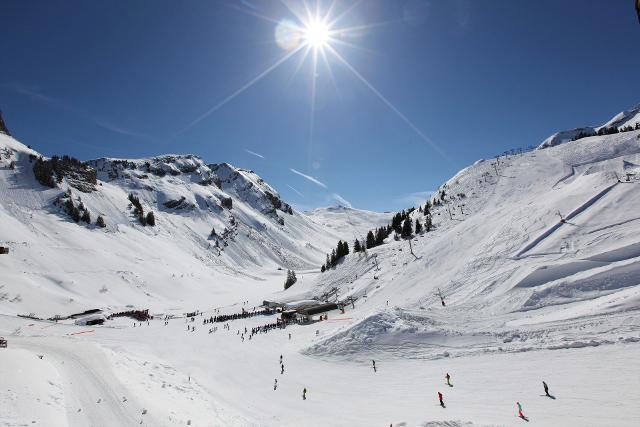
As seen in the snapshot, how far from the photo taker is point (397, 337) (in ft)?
103

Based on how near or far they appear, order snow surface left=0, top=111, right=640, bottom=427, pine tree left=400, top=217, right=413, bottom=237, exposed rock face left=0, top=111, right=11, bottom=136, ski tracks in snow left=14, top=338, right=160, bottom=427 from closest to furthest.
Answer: ski tracks in snow left=14, top=338, right=160, bottom=427
snow surface left=0, top=111, right=640, bottom=427
pine tree left=400, top=217, right=413, bottom=237
exposed rock face left=0, top=111, right=11, bottom=136

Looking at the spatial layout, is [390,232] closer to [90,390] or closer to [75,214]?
[90,390]

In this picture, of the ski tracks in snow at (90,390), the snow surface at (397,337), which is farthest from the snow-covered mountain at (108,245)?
the ski tracks in snow at (90,390)

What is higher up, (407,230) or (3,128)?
(3,128)

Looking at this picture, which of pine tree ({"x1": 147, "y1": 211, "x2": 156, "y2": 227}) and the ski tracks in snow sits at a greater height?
pine tree ({"x1": 147, "y1": 211, "x2": 156, "y2": 227})

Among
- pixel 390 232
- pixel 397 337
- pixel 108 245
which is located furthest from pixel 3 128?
pixel 397 337

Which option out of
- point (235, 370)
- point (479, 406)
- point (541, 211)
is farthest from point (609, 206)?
point (235, 370)

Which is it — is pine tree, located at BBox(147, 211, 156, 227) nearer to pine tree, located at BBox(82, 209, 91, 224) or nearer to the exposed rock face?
pine tree, located at BBox(82, 209, 91, 224)

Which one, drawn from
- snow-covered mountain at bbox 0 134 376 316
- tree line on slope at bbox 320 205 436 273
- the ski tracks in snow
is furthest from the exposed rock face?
the ski tracks in snow

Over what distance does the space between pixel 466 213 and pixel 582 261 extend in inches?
1788

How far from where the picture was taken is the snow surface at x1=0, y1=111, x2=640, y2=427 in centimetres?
1831

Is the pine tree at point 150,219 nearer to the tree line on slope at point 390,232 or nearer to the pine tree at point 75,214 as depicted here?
the pine tree at point 75,214

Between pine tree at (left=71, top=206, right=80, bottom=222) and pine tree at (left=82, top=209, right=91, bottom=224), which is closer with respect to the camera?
pine tree at (left=71, top=206, right=80, bottom=222)

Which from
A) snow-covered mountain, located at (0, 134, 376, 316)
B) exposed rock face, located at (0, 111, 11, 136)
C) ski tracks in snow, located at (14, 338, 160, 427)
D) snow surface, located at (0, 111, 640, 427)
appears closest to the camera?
ski tracks in snow, located at (14, 338, 160, 427)
